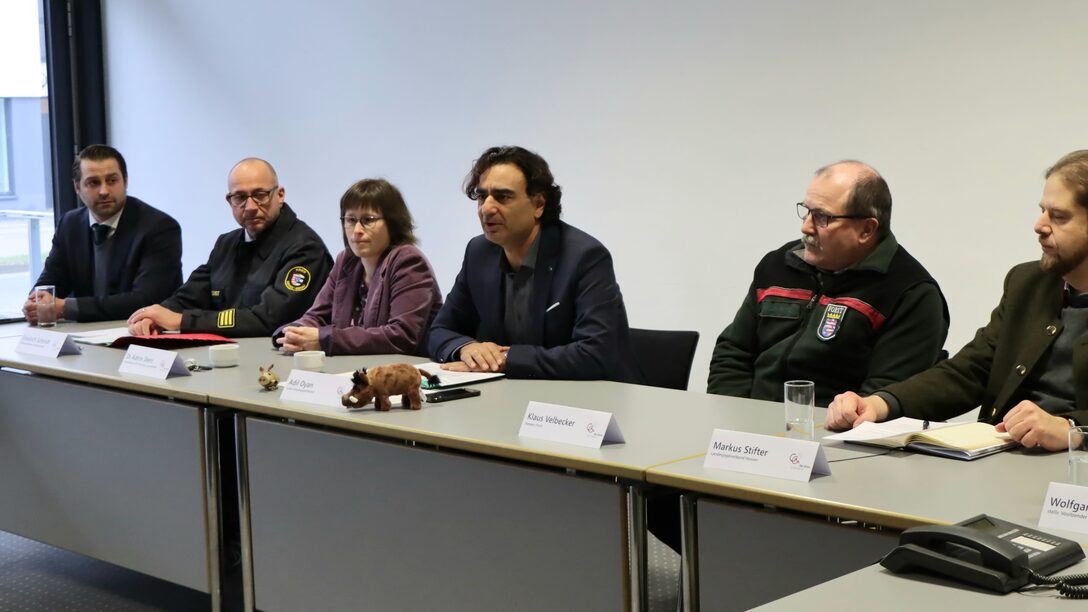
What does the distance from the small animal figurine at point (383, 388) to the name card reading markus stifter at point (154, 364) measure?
0.76 meters

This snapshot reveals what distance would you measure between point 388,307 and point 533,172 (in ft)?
2.51

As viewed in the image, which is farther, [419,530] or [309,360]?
[309,360]

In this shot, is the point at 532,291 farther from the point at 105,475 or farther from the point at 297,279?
the point at 105,475

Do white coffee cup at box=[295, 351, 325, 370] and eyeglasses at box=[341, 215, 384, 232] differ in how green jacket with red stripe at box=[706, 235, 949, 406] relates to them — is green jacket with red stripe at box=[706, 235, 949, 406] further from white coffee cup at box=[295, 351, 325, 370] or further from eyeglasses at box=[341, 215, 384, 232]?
eyeglasses at box=[341, 215, 384, 232]

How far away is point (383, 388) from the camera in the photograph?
2.63 m

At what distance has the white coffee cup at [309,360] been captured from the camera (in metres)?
3.21

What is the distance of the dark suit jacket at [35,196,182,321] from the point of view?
4.62 m

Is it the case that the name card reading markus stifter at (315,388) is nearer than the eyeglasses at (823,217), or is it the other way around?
the name card reading markus stifter at (315,388)

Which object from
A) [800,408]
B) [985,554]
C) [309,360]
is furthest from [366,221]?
[985,554]

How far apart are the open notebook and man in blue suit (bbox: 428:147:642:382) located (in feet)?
3.32

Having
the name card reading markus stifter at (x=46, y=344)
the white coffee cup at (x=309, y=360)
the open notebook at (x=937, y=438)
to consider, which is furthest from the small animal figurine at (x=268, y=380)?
the open notebook at (x=937, y=438)

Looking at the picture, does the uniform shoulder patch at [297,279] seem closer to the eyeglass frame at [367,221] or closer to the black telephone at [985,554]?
the eyeglass frame at [367,221]

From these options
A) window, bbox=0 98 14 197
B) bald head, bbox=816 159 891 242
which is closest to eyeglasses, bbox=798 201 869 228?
bald head, bbox=816 159 891 242

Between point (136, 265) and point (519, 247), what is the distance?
2166 millimetres
